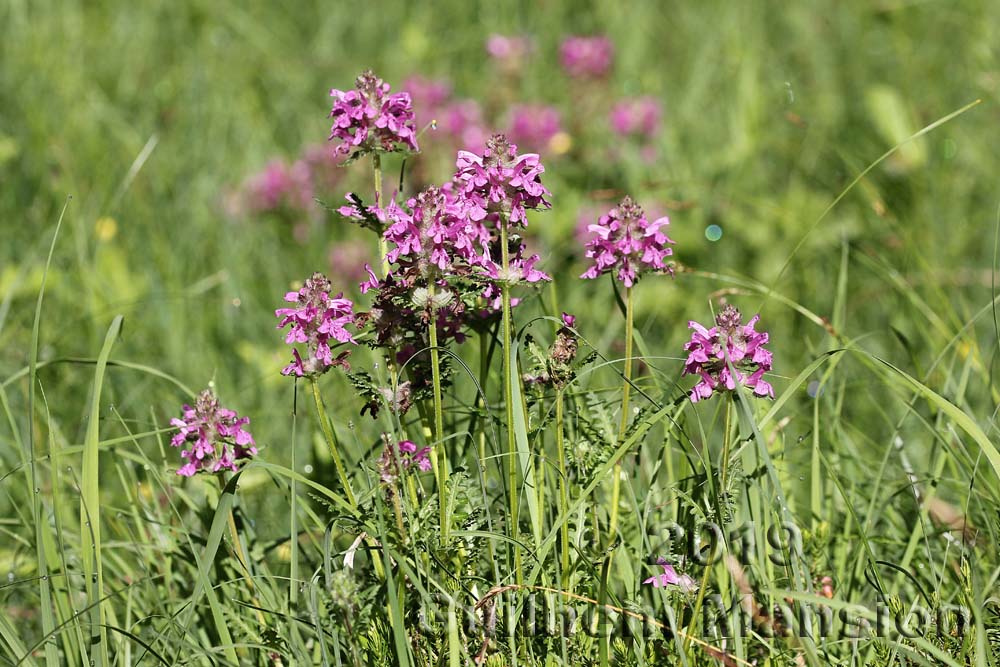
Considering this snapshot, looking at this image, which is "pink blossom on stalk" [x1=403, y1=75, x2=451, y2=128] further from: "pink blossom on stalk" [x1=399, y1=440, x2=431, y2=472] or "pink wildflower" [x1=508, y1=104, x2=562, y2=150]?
"pink blossom on stalk" [x1=399, y1=440, x2=431, y2=472]

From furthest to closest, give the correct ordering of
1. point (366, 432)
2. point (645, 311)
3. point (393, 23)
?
1. point (393, 23)
2. point (645, 311)
3. point (366, 432)

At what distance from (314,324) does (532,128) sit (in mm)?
3020

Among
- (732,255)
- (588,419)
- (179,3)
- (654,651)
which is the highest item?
(179,3)

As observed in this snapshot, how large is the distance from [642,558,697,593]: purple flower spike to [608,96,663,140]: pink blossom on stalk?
3.04m

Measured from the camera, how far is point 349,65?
515 cm

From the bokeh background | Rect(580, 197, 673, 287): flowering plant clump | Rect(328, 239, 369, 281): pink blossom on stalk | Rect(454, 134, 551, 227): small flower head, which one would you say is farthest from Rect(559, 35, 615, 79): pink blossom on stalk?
Rect(454, 134, 551, 227): small flower head

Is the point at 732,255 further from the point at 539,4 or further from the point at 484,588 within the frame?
the point at 484,588

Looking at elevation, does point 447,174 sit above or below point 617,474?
above

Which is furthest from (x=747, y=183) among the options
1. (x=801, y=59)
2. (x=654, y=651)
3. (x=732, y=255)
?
(x=654, y=651)

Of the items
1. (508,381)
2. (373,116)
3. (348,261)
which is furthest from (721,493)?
(348,261)

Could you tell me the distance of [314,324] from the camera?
5.42ft

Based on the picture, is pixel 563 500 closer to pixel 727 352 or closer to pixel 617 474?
pixel 617 474

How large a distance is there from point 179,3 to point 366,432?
11.7 feet

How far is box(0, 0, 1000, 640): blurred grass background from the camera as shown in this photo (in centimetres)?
328
